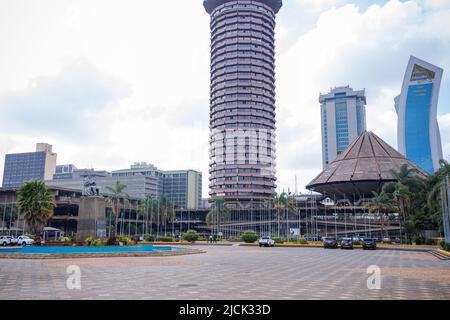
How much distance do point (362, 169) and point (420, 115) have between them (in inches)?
2940

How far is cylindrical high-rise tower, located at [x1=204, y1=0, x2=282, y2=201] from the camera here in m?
142

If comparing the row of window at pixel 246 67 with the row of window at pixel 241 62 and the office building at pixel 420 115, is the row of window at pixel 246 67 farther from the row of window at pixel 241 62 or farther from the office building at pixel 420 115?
the office building at pixel 420 115

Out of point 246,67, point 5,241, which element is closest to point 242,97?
point 246,67

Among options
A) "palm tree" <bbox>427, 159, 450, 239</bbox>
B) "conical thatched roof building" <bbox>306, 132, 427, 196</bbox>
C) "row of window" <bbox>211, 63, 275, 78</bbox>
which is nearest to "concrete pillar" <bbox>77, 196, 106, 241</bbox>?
"palm tree" <bbox>427, 159, 450, 239</bbox>

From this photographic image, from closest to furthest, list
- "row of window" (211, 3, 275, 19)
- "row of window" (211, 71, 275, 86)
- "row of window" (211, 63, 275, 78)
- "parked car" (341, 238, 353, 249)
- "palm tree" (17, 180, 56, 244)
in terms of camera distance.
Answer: "palm tree" (17, 180, 56, 244), "parked car" (341, 238, 353, 249), "row of window" (211, 71, 275, 86), "row of window" (211, 63, 275, 78), "row of window" (211, 3, 275, 19)

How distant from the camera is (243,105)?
14525 cm

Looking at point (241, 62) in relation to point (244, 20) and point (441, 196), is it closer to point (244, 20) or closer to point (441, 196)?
point (244, 20)

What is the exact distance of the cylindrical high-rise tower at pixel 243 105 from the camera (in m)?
142

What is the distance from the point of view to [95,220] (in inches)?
1496

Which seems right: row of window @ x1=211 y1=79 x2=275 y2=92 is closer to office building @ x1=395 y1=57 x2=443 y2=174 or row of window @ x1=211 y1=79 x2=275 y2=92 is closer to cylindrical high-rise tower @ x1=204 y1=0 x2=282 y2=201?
cylindrical high-rise tower @ x1=204 y1=0 x2=282 y2=201

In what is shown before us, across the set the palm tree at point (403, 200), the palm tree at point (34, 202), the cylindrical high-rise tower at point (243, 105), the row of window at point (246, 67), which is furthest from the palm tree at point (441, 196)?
the row of window at point (246, 67)

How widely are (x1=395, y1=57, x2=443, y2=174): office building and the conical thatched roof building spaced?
5535 centimetres
